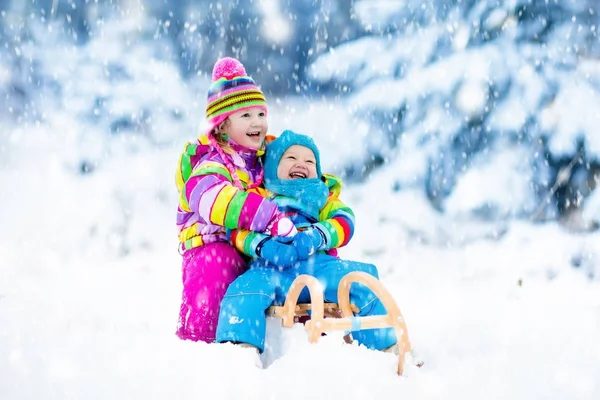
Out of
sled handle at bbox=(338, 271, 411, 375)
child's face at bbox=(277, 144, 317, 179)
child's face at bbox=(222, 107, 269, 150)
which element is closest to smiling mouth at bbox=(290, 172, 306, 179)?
child's face at bbox=(277, 144, 317, 179)

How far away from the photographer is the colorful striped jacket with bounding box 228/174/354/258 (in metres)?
2.51

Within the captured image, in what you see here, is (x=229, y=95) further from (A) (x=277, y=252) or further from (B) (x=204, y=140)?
(A) (x=277, y=252)

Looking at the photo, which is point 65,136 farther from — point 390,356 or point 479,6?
point 390,356

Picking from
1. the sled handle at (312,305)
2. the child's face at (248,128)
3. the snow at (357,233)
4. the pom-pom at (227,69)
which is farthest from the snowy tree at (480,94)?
the sled handle at (312,305)

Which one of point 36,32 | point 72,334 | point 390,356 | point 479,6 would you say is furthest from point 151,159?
point 390,356

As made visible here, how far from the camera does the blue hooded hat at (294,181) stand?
2703 mm

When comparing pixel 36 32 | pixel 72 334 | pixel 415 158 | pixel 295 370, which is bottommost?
pixel 295 370

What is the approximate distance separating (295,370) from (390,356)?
389 millimetres

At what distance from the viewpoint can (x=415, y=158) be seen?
5.23 meters

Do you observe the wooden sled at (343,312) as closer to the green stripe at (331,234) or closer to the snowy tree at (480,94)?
the green stripe at (331,234)

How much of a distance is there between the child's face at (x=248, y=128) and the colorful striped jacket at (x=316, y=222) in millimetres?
298

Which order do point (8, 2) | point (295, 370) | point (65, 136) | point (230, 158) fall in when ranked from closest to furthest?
1. point (295, 370)
2. point (230, 158)
3. point (8, 2)
4. point (65, 136)

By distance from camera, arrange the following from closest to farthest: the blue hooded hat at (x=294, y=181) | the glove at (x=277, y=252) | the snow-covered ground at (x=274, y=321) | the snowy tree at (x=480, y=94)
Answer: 1. the snow-covered ground at (x=274, y=321)
2. the glove at (x=277, y=252)
3. the blue hooded hat at (x=294, y=181)
4. the snowy tree at (x=480, y=94)

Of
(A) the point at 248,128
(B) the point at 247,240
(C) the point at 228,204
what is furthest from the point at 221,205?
(A) the point at 248,128
